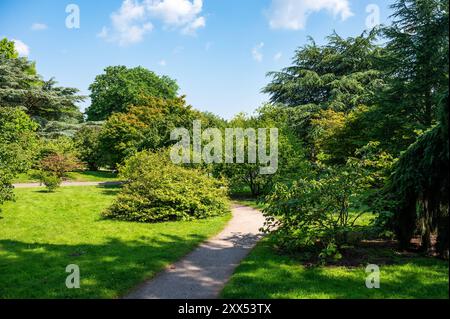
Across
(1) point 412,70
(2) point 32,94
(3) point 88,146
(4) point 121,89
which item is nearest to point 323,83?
(1) point 412,70

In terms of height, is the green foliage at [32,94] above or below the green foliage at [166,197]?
above

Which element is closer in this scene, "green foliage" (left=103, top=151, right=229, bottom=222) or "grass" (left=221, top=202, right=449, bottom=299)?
"grass" (left=221, top=202, right=449, bottom=299)

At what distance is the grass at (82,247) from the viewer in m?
6.94

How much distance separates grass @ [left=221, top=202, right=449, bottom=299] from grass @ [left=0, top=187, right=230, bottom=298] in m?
2.20

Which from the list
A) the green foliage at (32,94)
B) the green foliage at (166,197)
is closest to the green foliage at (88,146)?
Result: the green foliage at (32,94)

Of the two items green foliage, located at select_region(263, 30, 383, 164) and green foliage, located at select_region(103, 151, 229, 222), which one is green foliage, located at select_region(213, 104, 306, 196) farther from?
green foliage, located at select_region(263, 30, 383, 164)

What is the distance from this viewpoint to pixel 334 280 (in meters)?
6.86

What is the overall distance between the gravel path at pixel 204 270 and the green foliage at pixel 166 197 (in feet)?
8.17

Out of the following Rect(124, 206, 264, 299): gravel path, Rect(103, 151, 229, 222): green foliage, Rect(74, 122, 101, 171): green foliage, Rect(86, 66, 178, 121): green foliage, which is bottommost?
Rect(124, 206, 264, 299): gravel path

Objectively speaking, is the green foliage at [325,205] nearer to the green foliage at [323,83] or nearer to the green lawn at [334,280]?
the green lawn at [334,280]

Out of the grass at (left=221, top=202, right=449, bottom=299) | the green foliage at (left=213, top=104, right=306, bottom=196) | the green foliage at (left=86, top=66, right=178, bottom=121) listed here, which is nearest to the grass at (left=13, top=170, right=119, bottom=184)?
the green foliage at (left=213, top=104, right=306, bottom=196)

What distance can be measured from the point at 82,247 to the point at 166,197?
4.62m

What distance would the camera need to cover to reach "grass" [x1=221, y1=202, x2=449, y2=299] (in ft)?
20.2

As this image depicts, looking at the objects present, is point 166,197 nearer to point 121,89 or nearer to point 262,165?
point 262,165
